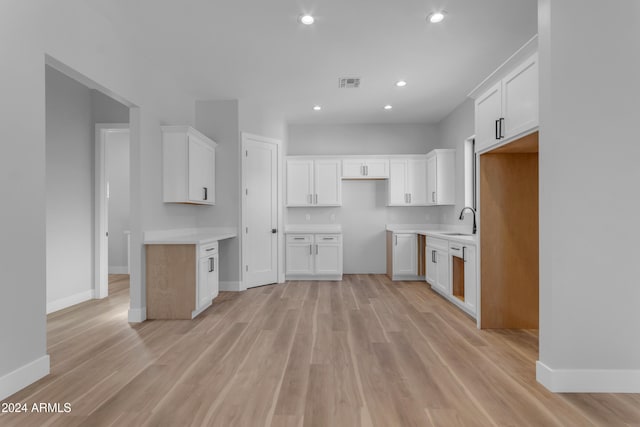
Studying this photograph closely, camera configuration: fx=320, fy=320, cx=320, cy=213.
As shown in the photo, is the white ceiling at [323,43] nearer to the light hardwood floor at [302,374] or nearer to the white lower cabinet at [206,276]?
the white lower cabinet at [206,276]

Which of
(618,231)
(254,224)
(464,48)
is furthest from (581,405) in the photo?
(254,224)

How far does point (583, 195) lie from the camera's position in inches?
80.2

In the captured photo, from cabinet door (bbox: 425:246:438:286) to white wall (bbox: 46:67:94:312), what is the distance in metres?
4.88

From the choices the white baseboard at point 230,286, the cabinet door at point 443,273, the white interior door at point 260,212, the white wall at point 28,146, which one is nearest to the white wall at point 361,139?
the white interior door at point 260,212

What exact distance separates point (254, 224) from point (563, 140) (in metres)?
4.13

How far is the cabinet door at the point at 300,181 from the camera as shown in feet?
19.6

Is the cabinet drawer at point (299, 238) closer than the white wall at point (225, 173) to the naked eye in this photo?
No

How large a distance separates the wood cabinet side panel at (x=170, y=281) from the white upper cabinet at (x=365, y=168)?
3.31 meters

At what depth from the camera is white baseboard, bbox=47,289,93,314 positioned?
3.85m

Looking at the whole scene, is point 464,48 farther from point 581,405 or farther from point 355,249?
point 355,249

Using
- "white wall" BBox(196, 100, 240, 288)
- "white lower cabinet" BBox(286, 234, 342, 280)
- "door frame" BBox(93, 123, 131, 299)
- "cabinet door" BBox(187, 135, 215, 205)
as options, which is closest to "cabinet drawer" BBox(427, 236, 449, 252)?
"white lower cabinet" BBox(286, 234, 342, 280)

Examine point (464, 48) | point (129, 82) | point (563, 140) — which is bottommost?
point (563, 140)

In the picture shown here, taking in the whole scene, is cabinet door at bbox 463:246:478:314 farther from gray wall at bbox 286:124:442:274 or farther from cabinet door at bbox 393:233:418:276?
gray wall at bbox 286:124:442:274

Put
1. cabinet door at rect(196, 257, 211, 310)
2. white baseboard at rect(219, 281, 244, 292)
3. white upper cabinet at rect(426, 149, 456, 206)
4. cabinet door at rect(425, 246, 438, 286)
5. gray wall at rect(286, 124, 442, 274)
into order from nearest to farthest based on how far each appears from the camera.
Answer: cabinet door at rect(196, 257, 211, 310) → cabinet door at rect(425, 246, 438, 286) → white baseboard at rect(219, 281, 244, 292) → white upper cabinet at rect(426, 149, 456, 206) → gray wall at rect(286, 124, 442, 274)
